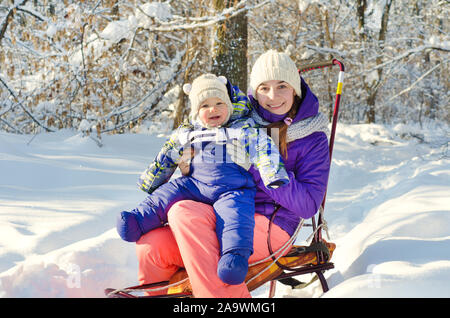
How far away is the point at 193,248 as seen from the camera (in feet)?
6.72

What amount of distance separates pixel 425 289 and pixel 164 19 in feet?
17.4

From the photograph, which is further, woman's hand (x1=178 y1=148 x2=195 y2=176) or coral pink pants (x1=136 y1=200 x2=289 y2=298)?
woman's hand (x1=178 y1=148 x2=195 y2=176)

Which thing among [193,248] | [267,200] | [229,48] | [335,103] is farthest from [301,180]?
[229,48]

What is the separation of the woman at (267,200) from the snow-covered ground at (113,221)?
45 cm

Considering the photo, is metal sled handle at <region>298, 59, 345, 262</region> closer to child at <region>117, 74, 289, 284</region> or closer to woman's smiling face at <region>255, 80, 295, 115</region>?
woman's smiling face at <region>255, 80, 295, 115</region>

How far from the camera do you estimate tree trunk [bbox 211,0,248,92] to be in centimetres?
572

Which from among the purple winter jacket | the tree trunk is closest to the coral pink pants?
the purple winter jacket

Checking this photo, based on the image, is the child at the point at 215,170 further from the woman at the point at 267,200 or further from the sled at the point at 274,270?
the sled at the point at 274,270

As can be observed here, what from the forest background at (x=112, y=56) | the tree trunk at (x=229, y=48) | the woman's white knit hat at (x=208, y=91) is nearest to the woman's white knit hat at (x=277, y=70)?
the woman's white knit hat at (x=208, y=91)

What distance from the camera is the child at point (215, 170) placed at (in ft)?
7.11

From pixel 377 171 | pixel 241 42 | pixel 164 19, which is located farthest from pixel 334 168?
pixel 164 19

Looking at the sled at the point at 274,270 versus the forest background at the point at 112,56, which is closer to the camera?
the sled at the point at 274,270
